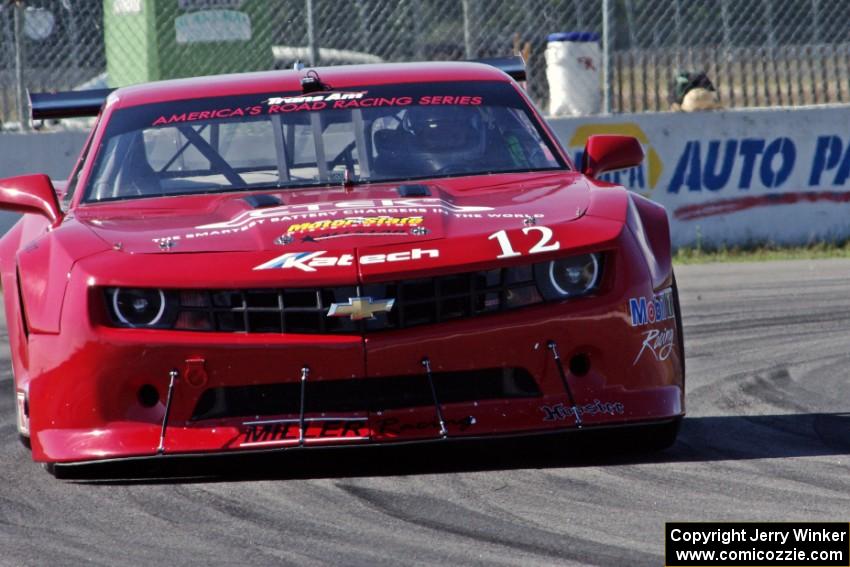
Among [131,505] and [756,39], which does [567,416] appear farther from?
[756,39]

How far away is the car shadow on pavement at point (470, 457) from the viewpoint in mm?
5086

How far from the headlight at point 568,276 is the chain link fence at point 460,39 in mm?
7642

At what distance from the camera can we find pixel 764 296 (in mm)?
10039

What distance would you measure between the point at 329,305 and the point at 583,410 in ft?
2.76

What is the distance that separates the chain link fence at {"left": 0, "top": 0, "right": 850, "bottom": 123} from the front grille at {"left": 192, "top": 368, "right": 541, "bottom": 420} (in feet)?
25.4

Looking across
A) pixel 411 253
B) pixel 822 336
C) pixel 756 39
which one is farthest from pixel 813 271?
pixel 411 253

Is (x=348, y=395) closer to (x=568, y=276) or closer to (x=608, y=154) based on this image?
(x=568, y=276)

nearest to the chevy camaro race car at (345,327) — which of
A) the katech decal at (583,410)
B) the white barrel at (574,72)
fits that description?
the katech decal at (583,410)

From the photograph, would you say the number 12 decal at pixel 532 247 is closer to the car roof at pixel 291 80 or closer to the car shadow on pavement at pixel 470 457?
the car shadow on pavement at pixel 470 457

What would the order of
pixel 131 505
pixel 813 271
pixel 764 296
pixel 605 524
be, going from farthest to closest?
1. pixel 813 271
2. pixel 764 296
3. pixel 131 505
4. pixel 605 524

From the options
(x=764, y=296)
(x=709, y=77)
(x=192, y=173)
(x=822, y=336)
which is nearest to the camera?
(x=192, y=173)

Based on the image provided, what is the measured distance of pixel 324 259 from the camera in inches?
186

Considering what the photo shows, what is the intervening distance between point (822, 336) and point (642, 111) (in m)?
4.70

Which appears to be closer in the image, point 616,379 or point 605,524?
point 605,524
